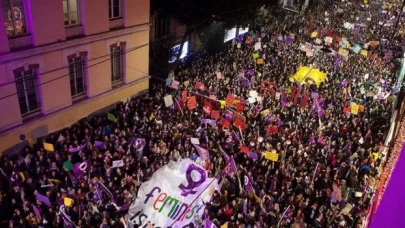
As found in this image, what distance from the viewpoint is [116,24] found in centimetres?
1844

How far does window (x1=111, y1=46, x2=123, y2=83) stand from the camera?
18.9m

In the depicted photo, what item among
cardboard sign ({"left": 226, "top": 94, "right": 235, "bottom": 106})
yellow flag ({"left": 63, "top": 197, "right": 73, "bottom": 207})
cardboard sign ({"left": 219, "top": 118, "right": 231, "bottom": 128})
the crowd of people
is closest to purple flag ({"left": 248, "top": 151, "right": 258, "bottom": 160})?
the crowd of people

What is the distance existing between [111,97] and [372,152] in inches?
508

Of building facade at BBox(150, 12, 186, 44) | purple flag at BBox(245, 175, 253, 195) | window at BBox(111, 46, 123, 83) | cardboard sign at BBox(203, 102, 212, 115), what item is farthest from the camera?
building facade at BBox(150, 12, 186, 44)

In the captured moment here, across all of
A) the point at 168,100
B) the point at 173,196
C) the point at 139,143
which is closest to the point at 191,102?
the point at 168,100

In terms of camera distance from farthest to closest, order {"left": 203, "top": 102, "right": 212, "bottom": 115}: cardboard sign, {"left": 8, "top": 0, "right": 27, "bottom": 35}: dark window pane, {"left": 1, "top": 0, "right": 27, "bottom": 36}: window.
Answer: {"left": 203, "top": 102, "right": 212, "bottom": 115}: cardboard sign → {"left": 8, "top": 0, "right": 27, "bottom": 35}: dark window pane → {"left": 1, "top": 0, "right": 27, "bottom": 36}: window

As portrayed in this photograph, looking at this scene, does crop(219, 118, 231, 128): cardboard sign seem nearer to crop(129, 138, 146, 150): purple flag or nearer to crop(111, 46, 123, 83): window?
crop(129, 138, 146, 150): purple flag

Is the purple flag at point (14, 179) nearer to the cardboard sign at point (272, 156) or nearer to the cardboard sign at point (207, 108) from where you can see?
the cardboard sign at point (207, 108)

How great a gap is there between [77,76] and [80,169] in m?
5.88

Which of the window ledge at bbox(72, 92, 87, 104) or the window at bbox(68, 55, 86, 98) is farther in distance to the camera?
the window ledge at bbox(72, 92, 87, 104)

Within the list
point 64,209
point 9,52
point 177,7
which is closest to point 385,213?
point 64,209

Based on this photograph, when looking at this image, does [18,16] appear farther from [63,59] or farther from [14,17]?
[63,59]

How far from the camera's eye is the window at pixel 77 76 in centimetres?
1691

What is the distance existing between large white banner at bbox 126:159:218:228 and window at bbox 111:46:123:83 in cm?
695
